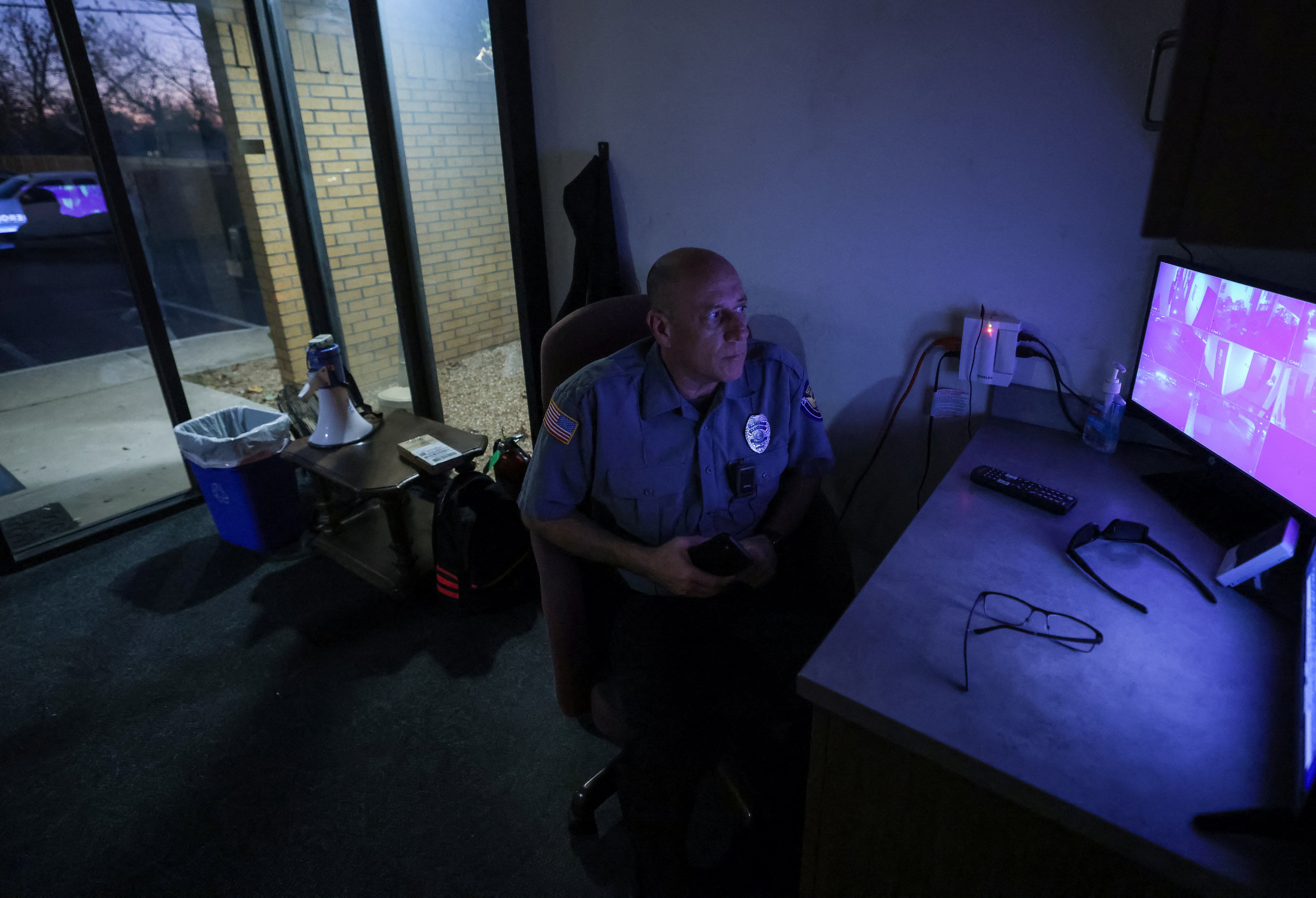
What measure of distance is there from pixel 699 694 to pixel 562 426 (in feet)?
1.94

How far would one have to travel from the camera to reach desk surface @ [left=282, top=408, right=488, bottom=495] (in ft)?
7.14

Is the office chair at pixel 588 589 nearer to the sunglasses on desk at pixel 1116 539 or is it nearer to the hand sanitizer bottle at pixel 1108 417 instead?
the sunglasses on desk at pixel 1116 539

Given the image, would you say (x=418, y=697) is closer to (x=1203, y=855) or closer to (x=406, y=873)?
(x=406, y=873)

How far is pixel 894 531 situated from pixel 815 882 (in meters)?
1.07

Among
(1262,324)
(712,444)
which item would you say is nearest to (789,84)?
(712,444)

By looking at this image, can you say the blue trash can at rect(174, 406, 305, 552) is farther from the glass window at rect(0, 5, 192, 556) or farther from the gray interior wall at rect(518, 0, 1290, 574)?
the gray interior wall at rect(518, 0, 1290, 574)

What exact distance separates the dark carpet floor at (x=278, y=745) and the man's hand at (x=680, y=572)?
64cm

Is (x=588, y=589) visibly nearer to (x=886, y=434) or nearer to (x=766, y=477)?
(x=766, y=477)

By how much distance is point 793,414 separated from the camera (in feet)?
5.21

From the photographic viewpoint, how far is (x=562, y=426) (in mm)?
1439

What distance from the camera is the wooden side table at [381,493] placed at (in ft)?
7.24

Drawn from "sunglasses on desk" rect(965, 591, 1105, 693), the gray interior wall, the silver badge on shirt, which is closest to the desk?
"sunglasses on desk" rect(965, 591, 1105, 693)

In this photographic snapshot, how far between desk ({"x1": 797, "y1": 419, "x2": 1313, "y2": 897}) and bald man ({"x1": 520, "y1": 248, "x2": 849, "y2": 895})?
292 mm

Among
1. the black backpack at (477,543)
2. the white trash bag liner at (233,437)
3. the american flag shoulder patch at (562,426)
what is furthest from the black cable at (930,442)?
the white trash bag liner at (233,437)
